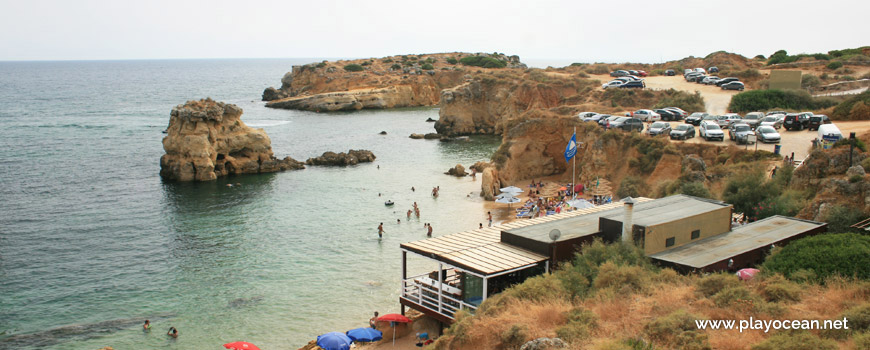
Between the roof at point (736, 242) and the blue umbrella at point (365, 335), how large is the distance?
933 centimetres

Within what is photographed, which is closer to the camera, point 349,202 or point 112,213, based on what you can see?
point 112,213

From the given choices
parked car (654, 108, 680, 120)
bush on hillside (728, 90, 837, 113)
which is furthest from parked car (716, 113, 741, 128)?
bush on hillside (728, 90, 837, 113)

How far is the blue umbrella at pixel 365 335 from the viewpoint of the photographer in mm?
21047

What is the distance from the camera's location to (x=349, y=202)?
146 ft

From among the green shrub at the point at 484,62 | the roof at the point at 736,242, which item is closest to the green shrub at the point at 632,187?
the roof at the point at 736,242

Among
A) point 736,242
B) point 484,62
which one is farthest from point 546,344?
point 484,62

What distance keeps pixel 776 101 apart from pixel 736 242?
36.7 metres

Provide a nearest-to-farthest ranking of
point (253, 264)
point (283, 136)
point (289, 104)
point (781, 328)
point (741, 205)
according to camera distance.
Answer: point (781, 328) → point (741, 205) → point (253, 264) → point (283, 136) → point (289, 104)

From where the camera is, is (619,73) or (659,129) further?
(619,73)

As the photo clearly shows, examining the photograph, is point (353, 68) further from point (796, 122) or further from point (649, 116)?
point (796, 122)

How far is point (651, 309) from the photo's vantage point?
46.5 ft

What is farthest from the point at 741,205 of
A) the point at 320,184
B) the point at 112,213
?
the point at 112,213

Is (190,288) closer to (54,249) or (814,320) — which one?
(54,249)

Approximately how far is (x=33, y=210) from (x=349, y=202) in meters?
21.1
